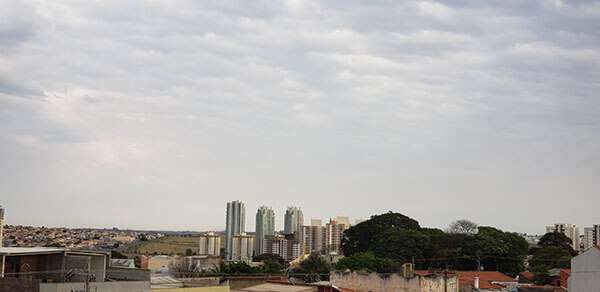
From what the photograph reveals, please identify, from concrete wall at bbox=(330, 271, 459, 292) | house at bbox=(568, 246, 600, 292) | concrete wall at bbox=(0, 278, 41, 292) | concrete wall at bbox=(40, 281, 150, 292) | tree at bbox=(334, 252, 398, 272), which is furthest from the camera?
tree at bbox=(334, 252, 398, 272)

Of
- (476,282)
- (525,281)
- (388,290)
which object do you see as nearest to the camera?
(388,290)

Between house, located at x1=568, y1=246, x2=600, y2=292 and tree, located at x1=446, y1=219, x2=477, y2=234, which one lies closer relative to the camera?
house, located at x1=568, y1=246, x2=600, y2=292

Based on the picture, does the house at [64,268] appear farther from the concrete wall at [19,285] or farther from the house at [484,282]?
the house at [484,282]

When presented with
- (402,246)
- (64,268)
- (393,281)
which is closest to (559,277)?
(393,281)

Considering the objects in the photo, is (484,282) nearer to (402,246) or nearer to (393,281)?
(393,281)

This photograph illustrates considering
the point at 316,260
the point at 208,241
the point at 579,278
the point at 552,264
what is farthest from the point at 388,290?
the point at 208,241

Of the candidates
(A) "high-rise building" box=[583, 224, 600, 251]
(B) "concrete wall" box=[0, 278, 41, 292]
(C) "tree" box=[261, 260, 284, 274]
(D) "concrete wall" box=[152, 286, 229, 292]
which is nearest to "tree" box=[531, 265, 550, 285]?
(C) "tree" box=[261, 260, 284, 274]

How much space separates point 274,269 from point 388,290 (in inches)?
1225

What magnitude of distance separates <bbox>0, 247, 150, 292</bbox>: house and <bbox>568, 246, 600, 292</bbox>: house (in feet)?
80.1

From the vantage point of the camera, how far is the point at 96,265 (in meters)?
27.5

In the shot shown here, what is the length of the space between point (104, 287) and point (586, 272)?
26590mm

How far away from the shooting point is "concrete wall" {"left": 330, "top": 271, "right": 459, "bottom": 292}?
3616 cm

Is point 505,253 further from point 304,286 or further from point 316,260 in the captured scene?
point 304,286

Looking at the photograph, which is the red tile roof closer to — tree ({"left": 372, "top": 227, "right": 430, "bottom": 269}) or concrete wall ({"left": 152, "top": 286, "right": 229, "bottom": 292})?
tree ({"left": 372, "top": 227, "right": 430, "bottom": 269})
